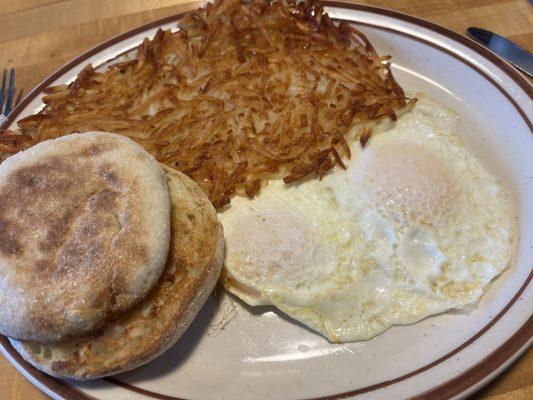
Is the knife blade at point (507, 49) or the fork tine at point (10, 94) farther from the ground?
the knife blade at point (507, 49)

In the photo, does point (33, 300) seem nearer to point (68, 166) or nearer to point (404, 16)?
point (68, 166)

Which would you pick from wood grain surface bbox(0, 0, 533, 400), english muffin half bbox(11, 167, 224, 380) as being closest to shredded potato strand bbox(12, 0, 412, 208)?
english muffin half bbox(11, 167, 224, 380)

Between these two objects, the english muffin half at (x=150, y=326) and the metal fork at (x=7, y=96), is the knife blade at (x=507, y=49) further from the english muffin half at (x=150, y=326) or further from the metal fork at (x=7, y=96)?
the metal fork at (x=7, y=96)

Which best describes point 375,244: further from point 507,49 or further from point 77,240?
point 507,49

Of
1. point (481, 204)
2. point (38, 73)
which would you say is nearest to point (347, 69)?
point (481, 204)

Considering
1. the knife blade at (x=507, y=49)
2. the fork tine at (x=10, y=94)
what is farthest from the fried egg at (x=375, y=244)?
the fork tine at (x=10, y=94)
